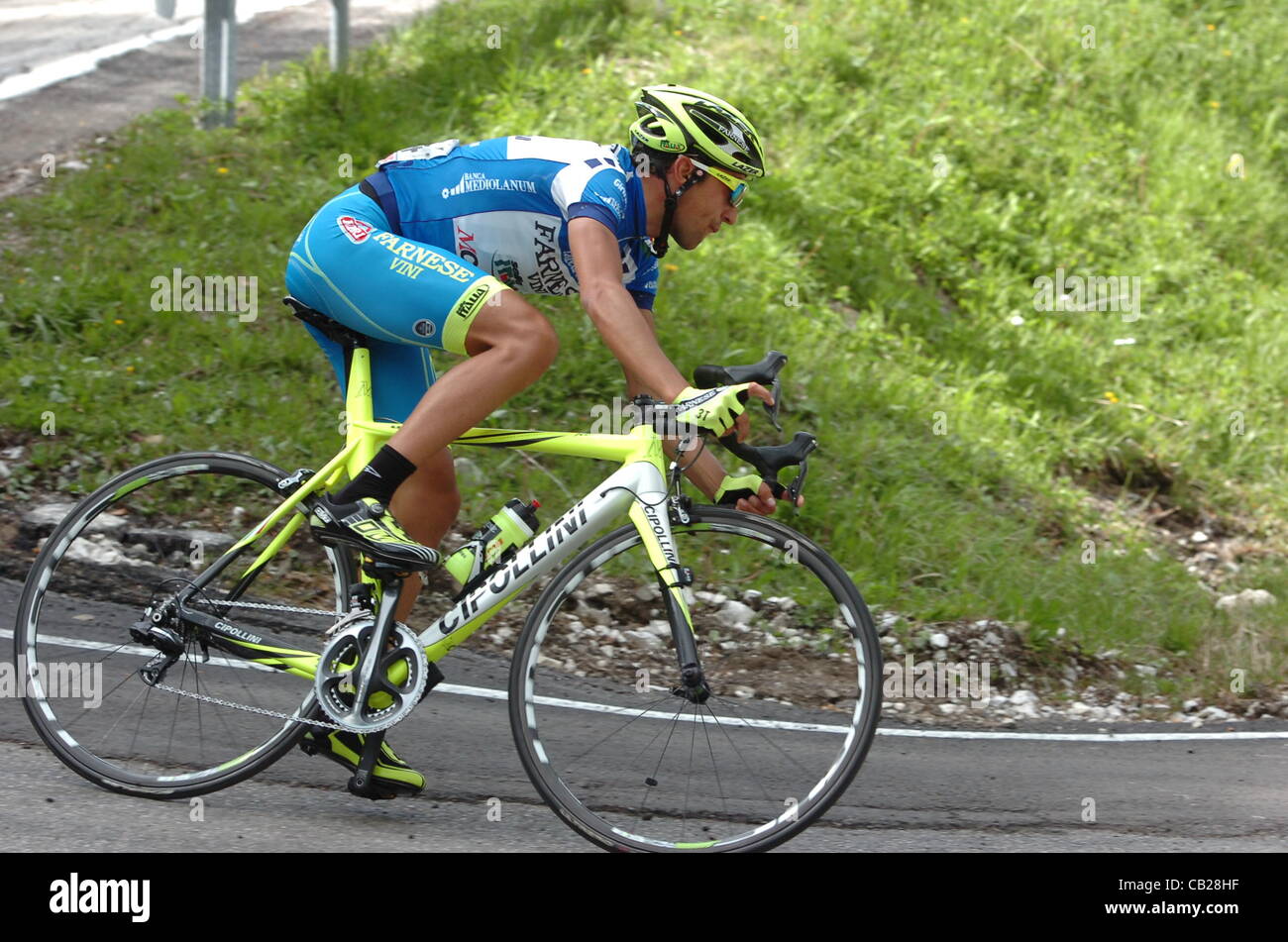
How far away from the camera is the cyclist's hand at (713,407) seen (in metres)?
3.22

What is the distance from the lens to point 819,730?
15.7 feet

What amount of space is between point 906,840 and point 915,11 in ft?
29.1

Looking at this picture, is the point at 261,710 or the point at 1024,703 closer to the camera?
A: the point at 261,710

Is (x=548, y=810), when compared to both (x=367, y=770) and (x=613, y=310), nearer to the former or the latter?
(x=367, y=770)

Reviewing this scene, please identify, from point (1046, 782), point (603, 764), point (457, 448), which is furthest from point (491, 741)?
point (457, 448)

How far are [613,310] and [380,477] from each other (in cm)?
77

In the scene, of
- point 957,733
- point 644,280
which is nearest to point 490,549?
point 644,280

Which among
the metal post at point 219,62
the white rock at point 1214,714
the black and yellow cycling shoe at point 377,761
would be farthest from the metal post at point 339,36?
the white rock at point 1214,714

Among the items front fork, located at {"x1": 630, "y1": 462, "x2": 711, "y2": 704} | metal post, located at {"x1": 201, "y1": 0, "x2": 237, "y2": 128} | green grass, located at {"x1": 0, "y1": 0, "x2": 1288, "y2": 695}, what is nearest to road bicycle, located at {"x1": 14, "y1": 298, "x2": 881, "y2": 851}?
front fork, located at {"x1": 630, "y1": 462, "x2": 711, "y2": 704}

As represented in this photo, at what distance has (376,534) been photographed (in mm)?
3539

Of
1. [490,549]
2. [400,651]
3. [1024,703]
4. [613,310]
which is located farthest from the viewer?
[1024,703]

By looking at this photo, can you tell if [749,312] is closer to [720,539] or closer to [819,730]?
[819,730]

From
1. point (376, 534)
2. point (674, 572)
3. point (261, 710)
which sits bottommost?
point (261, 710)

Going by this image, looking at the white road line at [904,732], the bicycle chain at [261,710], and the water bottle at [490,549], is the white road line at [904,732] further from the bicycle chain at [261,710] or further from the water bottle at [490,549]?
the water bottle at [490,549]
